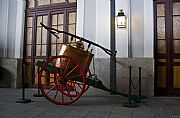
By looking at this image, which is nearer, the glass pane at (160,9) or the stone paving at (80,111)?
the stone paving at (80,111)

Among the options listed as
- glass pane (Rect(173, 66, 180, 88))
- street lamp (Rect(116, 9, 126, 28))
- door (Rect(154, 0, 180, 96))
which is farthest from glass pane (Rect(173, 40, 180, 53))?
street lamp (Rect(116, 9, 126, 28))

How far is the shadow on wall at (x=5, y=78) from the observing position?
25.4 ft

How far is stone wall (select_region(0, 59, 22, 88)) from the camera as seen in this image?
25.2 ft

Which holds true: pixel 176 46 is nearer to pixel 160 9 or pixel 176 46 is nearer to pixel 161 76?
pixel 161 76

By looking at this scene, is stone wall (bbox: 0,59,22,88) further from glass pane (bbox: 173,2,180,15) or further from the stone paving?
glass pane (bbox: 173,2,180,15)

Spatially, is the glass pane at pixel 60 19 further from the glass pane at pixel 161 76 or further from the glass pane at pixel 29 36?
the glass pane at pixel 161 76

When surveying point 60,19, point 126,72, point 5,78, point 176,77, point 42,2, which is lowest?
point 5,78

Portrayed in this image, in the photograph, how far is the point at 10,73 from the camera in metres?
7.75

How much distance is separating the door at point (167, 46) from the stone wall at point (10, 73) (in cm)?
487

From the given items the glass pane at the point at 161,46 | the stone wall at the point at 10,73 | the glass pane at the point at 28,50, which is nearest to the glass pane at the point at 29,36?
the glass pane at the point at 28,50

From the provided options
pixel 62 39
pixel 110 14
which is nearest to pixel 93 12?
pixel 110 14

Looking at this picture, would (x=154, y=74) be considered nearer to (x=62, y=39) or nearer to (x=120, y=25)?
(x=120, y=25)

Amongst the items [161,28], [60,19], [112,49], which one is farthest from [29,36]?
[161,28]

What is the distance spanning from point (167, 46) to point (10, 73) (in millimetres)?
5541
